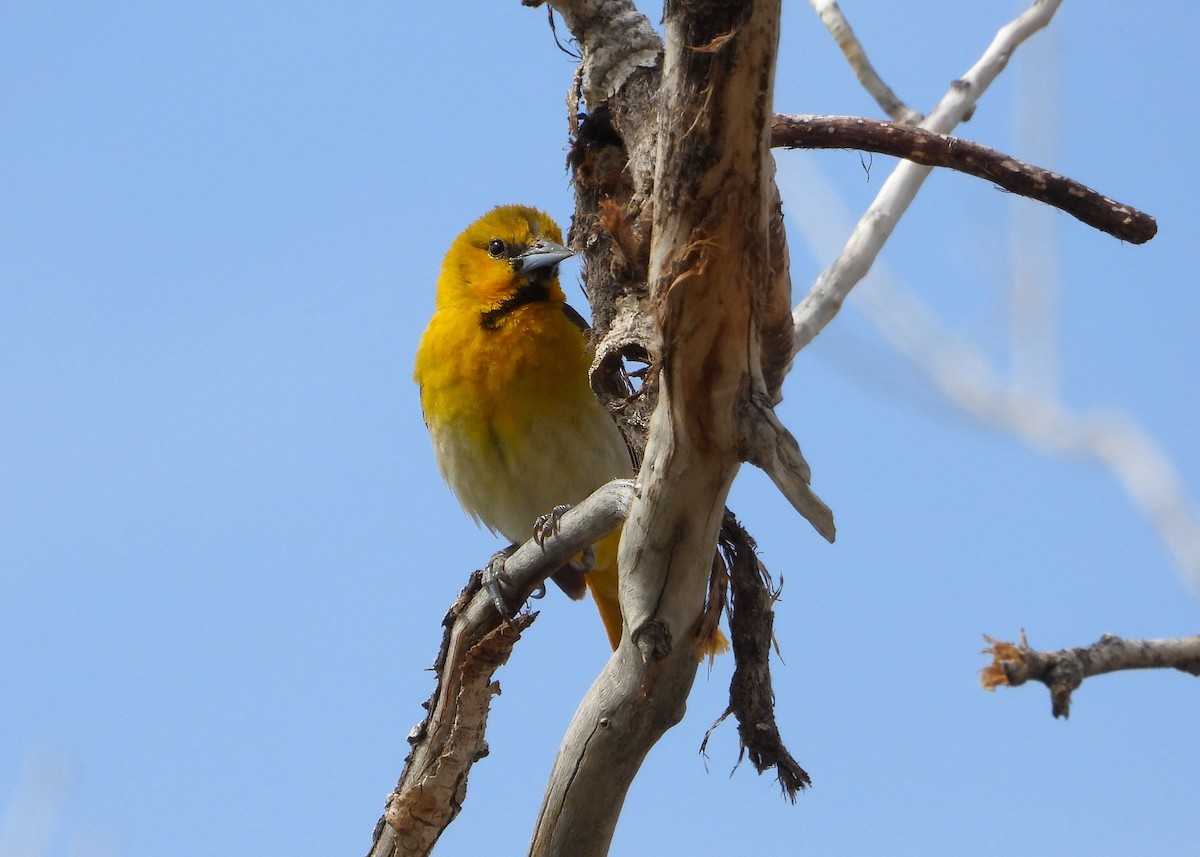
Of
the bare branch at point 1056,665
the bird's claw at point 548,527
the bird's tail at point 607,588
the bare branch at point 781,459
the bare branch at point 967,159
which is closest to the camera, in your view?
the bare branch at point 1056,665

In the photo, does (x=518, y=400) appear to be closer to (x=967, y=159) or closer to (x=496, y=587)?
(x=496, y=587)

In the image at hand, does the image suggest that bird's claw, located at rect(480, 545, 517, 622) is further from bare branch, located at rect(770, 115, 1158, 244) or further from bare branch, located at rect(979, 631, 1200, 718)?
bare branch, located at rect(979, 631, 1200, 718)

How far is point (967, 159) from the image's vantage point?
10.1 ft

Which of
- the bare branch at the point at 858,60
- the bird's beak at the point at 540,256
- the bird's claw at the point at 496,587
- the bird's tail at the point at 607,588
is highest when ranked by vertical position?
the bare branch at the point at 858,60

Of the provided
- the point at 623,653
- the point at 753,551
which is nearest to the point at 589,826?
the point at 623,653

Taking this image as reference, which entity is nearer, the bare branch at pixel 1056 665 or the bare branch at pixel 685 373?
the bare branch at pixel 1056 665

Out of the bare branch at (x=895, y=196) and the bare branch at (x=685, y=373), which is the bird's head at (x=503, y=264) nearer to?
the bare branch at (x=895, y=196)

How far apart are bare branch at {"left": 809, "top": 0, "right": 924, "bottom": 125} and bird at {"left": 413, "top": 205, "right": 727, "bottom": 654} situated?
4.29ft

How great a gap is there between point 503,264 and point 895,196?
167cm

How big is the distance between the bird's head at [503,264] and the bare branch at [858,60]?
4.13 ft

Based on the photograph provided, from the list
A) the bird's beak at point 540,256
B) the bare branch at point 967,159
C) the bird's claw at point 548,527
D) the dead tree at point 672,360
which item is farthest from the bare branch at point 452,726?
the bird's beak at point 540,256

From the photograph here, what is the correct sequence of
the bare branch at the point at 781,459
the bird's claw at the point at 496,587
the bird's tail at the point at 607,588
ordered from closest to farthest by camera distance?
the bare branch at the point at 781,459 < the bird's claw at the point at 496,587 < the bird's tail at the point at 607,588

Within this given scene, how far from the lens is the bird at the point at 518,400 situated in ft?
15.4

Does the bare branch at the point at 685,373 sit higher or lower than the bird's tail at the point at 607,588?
lower
